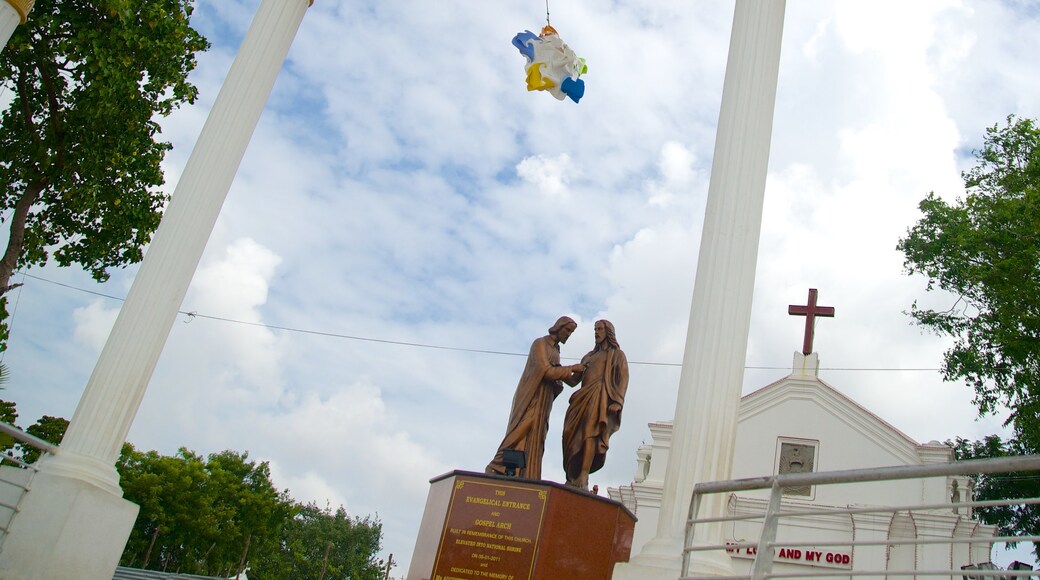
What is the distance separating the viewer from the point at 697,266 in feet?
23.8

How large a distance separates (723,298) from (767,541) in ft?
8.95

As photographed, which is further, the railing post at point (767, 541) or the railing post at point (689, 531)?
the railing post at point (689, 531)

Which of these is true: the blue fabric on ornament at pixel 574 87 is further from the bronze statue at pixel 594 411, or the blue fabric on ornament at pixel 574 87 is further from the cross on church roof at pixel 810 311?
the cross on church roof at pixel 810 311

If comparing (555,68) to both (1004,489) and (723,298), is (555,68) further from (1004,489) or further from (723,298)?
(1004,489)

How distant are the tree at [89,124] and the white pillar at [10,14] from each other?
10.1 feet

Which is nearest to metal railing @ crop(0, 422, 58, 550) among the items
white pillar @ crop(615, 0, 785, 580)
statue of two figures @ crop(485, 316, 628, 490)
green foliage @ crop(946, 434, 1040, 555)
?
statue of two figures @ crop(485, 316, 628, 490)

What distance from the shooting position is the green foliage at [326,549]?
5094 cm

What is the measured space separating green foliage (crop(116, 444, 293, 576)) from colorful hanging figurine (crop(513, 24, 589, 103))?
2722cm

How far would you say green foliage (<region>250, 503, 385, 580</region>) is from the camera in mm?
50938

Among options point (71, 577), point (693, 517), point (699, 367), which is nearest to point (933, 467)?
point (693, 517)

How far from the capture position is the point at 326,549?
54.8 metres

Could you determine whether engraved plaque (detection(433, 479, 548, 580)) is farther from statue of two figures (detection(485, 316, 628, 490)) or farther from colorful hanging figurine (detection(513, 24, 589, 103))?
colorful hanging figurine (detection(513, 24, 589, 103))

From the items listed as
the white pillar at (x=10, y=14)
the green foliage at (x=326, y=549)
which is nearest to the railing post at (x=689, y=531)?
the white pillar at (x=10, y=14)

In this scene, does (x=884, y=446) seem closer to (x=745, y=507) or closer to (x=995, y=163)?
(x=745, y=507)
